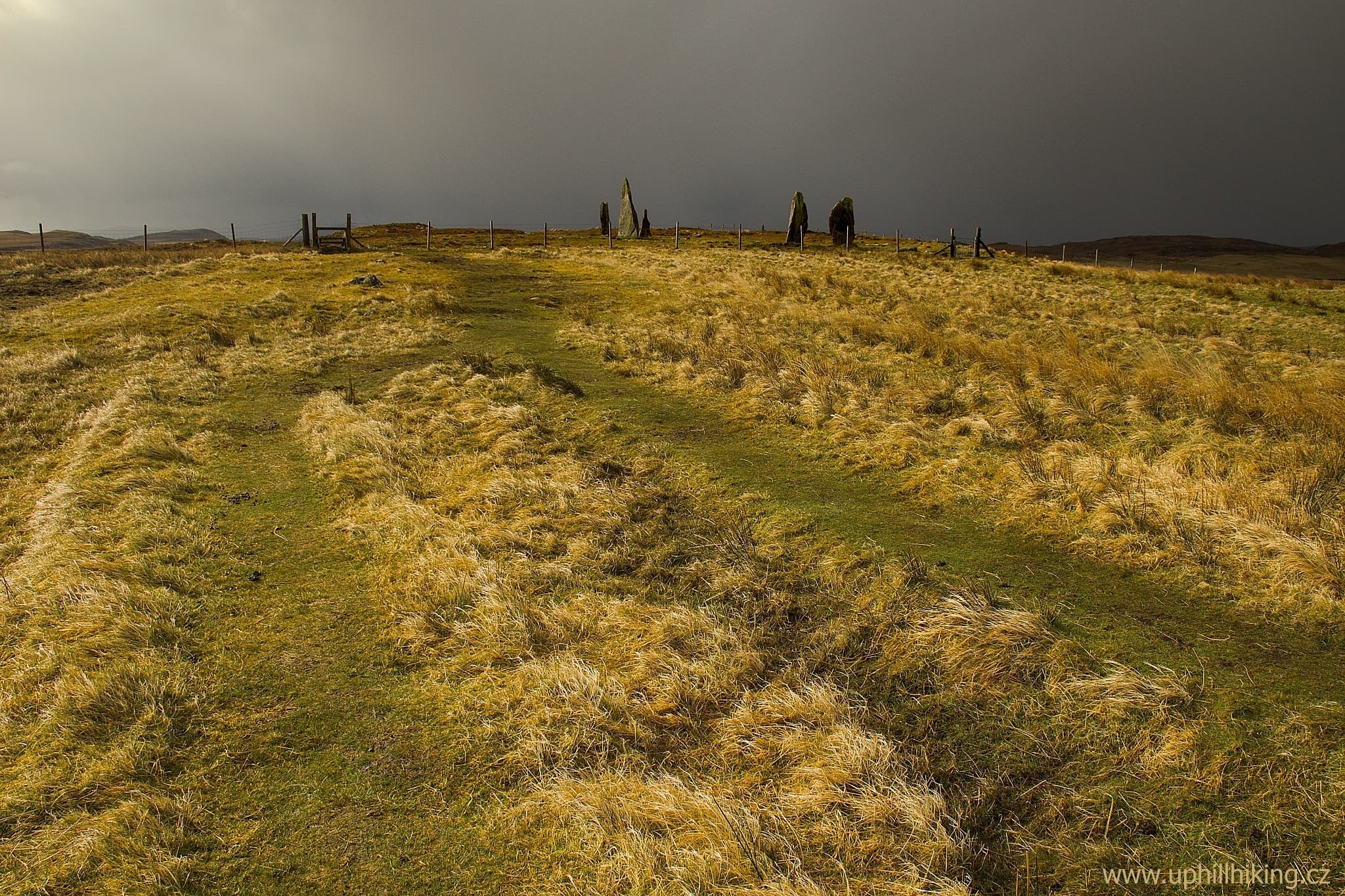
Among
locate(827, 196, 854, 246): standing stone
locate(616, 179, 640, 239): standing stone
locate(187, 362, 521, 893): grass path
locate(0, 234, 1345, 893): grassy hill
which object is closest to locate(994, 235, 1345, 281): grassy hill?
locate(827, 196, 854, 246): standing stone

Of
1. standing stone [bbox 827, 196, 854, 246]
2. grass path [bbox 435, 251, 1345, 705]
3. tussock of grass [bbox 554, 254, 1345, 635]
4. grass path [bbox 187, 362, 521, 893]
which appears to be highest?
standing stone [bbox 827, 196, 854, 246]

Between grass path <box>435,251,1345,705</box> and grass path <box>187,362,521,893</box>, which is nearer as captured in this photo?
grass path <box>187,362,521,893</box>

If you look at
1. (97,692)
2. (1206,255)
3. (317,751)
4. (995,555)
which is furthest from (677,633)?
(1206,255)

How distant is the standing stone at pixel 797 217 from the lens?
175 ft

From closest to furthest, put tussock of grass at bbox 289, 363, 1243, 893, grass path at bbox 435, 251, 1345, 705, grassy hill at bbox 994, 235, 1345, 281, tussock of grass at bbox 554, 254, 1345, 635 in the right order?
tussock of grass at bbox 289, 363, 1243, 893, grass path at bbox 435, 251, 1345, 705, tussock of grass at bbox 554, 254, 1345, 635, grassy hill at bbox 994, 235, 1345, 281

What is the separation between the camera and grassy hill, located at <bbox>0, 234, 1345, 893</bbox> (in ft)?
11.6

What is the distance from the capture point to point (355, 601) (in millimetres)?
5988

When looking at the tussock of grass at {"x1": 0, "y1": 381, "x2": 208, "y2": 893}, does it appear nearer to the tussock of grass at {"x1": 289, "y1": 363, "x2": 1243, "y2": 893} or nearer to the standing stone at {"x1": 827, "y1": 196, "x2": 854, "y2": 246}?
the tussock of grass at {"x1": 289, "y1": 363, "x2": 1243, "y2": 893}

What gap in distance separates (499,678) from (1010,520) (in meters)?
5.18

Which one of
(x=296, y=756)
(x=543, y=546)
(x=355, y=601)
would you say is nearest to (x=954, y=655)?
(x=543, y=546)

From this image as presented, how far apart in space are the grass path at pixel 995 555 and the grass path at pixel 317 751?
4.26 m

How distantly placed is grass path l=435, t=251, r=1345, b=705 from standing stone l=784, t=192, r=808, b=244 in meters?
44.6

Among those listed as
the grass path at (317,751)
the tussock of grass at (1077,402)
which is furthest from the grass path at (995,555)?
the grass path at (317,751)

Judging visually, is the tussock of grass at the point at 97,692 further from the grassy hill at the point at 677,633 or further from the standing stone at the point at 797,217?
the standing stone at the point at 797,217
